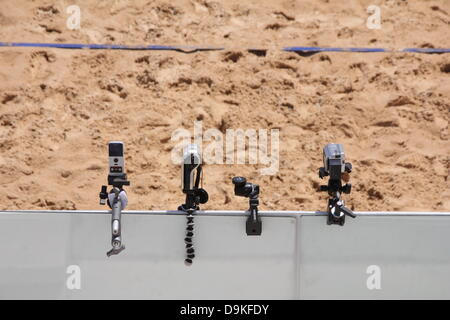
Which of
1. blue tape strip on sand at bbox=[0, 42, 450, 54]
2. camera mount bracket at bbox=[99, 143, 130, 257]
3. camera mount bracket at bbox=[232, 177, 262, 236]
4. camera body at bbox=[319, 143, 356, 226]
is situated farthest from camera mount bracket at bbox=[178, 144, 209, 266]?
blue tape strip on sand at bbox=[0, 42, 450, 54]

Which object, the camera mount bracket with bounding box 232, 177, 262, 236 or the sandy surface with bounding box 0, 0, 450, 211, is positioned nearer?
the camera mount bracket with bounding box 232, 177, 262, 236

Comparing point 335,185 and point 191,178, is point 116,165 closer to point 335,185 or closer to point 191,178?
point 191,178

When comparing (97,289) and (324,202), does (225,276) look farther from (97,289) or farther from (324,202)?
(324,202)

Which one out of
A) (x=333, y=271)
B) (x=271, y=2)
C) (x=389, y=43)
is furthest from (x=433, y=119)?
(x=333, y=271)

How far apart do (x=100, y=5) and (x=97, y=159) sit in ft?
9.11

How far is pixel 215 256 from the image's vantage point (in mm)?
4992

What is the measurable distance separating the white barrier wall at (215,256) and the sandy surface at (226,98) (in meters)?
2.71

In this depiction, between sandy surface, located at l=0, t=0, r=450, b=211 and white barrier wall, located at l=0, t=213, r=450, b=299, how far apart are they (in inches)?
107

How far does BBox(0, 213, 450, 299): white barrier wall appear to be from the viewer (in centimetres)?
498

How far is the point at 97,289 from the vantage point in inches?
197

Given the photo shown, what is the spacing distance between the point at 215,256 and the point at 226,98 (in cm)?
415

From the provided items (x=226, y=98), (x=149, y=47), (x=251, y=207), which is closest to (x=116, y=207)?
(x=251, y=207)

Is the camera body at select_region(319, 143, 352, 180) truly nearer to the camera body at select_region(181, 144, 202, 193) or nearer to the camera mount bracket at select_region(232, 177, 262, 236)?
the camera mount bracket at select_region(232, 177, 262, 236)

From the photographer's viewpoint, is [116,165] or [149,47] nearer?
[116,165]
